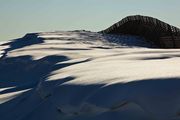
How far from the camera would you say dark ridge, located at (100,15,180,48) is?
21391 mm

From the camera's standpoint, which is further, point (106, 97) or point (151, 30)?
point (151, 30)

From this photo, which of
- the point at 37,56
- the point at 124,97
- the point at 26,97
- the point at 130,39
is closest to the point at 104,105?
the point at 124,97

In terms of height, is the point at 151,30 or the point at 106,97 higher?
the point at 106,97

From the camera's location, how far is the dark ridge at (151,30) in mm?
21391

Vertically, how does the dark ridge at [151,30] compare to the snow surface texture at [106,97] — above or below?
below

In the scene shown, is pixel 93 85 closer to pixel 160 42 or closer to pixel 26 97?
pixel 26 97

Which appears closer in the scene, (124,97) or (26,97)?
(124,97)

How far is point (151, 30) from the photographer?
2375cm

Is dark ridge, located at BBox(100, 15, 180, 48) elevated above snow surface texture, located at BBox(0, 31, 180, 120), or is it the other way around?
snow surface texture, located at BBox(0, 31, 180, 120)

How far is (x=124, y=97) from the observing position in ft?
15.0

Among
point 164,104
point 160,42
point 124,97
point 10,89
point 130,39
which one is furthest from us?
point 130,39

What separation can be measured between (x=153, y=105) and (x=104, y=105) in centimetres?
59

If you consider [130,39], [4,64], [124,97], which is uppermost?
[124,97]

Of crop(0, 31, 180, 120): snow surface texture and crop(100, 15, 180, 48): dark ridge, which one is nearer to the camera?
crop(0, 31, 180, 120): snow surface texture
